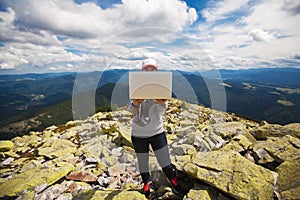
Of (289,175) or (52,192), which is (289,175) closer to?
(289,175)

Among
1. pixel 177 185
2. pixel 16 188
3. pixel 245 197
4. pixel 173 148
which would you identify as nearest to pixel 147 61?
pixel 177 185

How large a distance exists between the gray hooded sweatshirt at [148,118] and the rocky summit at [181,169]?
157cm

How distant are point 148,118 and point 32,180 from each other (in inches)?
200

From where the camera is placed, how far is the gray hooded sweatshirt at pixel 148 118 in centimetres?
454

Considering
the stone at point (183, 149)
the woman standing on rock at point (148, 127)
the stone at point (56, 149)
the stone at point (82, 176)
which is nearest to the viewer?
the woman standing on rock at point (148, 127)

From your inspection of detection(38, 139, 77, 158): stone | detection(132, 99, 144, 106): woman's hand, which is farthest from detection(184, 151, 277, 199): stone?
detection(38, 139, 77, 158): stone

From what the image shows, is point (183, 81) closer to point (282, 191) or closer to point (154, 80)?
point (154, 80)

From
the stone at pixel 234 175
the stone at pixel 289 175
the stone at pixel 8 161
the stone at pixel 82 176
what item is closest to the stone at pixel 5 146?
the stone at pixel 8 161

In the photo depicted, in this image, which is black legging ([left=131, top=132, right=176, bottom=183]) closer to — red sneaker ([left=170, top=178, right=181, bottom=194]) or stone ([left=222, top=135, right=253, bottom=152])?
red sneaker ([left=170, top=178, right=181, bottom=194])

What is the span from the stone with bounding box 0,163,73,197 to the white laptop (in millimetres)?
5100

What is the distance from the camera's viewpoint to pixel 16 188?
6039 mm

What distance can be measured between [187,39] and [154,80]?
95.6 inches

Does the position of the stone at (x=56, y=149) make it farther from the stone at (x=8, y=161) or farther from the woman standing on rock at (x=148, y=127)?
the woman standing on rock at (x=148, y=127)

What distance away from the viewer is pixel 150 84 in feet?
12.3
